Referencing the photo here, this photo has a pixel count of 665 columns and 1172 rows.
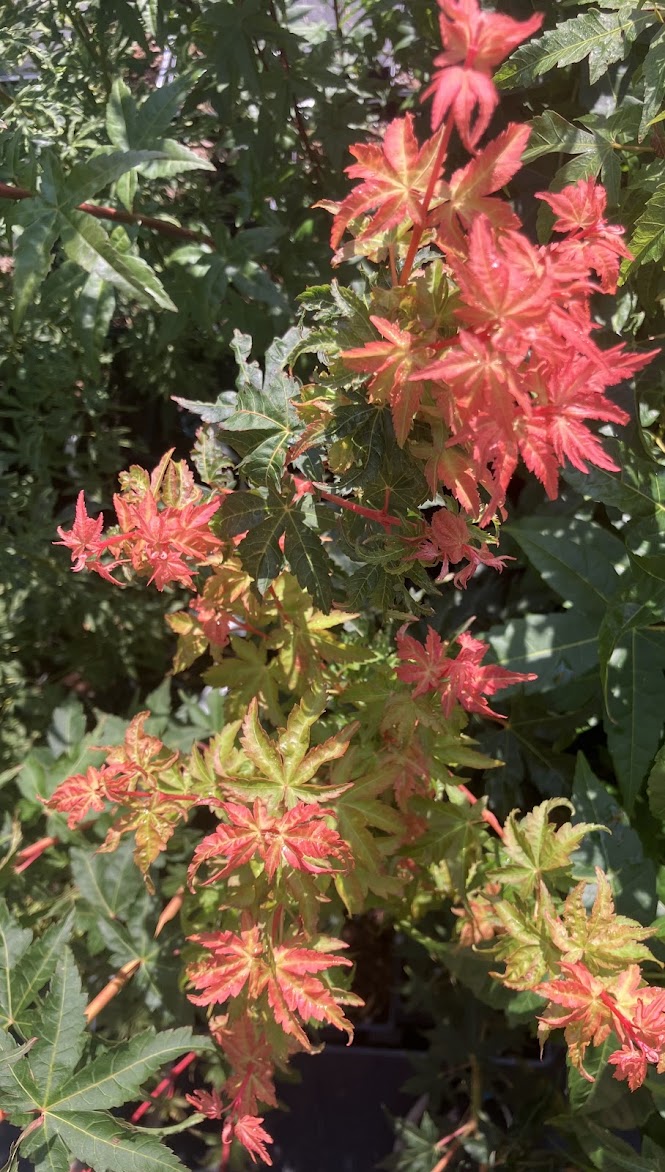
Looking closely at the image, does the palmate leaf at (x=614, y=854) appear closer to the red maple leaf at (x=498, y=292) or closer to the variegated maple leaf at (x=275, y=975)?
the variegated maple leaf at (x=275, y=975)

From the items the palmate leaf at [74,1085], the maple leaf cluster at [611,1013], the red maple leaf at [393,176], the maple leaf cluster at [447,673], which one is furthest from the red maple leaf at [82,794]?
the red maple leaf at [393,176]

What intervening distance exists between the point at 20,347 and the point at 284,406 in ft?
2.64

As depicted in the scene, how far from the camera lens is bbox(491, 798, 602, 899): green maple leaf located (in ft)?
2.82

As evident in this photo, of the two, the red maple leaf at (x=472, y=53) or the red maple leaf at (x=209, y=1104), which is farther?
the red maple leaf at (x=209, y=1104)

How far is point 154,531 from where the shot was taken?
2.43 feet

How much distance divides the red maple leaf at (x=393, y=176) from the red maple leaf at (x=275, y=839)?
1.66 feet

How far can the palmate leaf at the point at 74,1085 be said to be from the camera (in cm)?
79

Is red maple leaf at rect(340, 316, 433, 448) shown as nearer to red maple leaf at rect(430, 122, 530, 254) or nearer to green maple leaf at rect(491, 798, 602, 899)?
red maple leaf at rect(430, 122, 530, 254)

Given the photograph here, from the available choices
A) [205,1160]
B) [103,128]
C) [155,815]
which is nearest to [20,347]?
[103,128]

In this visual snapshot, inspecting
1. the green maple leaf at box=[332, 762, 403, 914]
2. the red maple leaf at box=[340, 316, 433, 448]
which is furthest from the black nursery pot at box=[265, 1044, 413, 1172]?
the red maple leaf at box=[340, 316, 433, 448]

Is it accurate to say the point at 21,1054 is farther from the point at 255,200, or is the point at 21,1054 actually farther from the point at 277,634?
the point at 255,200

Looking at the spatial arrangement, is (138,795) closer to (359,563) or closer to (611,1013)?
(359,563)

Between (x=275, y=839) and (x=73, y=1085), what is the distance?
0.41 metres

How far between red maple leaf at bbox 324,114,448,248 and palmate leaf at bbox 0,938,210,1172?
0.84 meters
